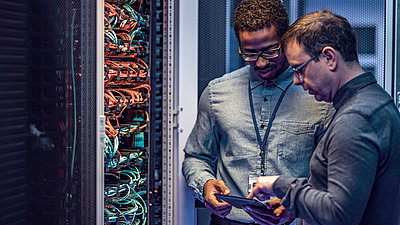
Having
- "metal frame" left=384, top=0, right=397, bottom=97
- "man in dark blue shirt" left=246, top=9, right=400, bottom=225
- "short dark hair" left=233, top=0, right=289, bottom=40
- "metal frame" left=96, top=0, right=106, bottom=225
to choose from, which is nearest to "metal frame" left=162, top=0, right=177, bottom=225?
"short dark hair" left=233, top=0, right=289, bottom=40

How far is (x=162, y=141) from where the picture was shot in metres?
2.40

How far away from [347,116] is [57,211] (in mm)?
1027

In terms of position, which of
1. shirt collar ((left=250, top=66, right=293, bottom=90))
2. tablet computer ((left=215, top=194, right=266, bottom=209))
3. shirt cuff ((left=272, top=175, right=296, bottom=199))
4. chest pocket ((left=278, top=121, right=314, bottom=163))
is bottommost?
tablet computer ((left=215, top=194, right=266, bottom=209))

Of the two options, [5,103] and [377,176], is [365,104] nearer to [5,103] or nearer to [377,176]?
[377,176]

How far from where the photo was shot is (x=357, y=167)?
1.14 metres

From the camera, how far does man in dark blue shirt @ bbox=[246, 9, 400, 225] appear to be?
1.15m

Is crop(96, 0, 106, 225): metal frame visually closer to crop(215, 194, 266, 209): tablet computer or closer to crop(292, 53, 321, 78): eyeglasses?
crop(215, 194, 266, 209): tablet computer

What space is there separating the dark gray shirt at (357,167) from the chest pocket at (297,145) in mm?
567

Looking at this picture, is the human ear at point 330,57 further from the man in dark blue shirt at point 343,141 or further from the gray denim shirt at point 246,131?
the gray denim shirt at point 246,131

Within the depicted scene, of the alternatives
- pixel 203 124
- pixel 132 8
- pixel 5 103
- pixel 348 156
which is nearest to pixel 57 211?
pixel 5 103

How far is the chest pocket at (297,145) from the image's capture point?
1866 millimetres

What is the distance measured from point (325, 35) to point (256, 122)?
28.0 inches

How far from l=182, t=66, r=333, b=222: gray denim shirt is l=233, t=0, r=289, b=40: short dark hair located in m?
0.23

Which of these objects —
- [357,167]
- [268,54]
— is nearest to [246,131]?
[268,54]
